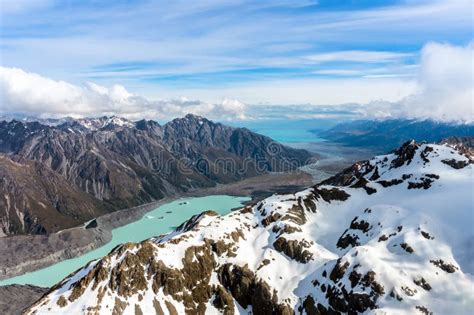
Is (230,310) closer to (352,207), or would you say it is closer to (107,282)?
(107,282)

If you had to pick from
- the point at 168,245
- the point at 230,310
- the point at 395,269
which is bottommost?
the point at 230,310

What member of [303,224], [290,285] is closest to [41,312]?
[290,285]

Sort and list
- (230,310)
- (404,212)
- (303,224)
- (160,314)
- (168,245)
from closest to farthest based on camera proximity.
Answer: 1. (160,314)
2. (230,310)
3. (168,245)
4. (404,212)
5. (303,224)

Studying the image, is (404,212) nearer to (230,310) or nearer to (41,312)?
(230,310)

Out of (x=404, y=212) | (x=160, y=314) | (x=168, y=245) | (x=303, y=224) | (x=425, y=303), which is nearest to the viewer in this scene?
(x=425, y=303)

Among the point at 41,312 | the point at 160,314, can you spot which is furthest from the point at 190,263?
the point at 41,312

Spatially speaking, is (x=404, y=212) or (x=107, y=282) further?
(x=404, y=212)

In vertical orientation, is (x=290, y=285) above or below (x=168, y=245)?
below
